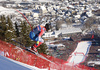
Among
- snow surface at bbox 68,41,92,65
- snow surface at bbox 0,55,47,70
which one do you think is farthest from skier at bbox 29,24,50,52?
snow surface at bbox 68,41,92,65

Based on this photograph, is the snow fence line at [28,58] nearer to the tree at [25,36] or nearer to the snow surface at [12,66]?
the snow surface at [12,66]

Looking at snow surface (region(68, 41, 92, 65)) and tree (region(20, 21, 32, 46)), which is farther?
snow surface (region(68, 41, 92, 65))

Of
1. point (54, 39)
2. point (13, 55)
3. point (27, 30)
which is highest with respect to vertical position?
point (27, 30)

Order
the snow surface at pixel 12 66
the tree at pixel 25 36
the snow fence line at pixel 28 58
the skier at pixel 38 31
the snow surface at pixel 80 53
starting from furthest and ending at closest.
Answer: the snow surface at pixel 80 53 < the tree at pixel 25 36 < the snow fence line at pixel 28 58 < the skier at pixel 38 31 < the snow surface at pixel 12 66

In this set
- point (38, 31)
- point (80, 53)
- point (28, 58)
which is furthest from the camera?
point (80, 53)

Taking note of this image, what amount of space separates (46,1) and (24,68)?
2929cm

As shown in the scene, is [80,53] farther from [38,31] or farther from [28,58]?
[38,31]

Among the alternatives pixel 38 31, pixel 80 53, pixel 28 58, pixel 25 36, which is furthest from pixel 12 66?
pixel 80 53

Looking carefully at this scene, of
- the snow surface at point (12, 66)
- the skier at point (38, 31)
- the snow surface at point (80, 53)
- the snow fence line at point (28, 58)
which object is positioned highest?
the skier at point (38, 31)

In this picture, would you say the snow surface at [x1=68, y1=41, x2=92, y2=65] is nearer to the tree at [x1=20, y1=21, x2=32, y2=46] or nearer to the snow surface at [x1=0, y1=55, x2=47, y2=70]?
the tree at [x1=20, y1=21, x2=32, y2=46]

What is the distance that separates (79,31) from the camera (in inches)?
532

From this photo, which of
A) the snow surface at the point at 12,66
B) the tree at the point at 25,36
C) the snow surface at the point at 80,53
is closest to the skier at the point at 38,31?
the snow surface at the point at 12,66

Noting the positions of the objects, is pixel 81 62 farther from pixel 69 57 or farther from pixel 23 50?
pixel 23 50

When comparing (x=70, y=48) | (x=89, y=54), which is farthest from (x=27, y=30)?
(x=70, y=48)
